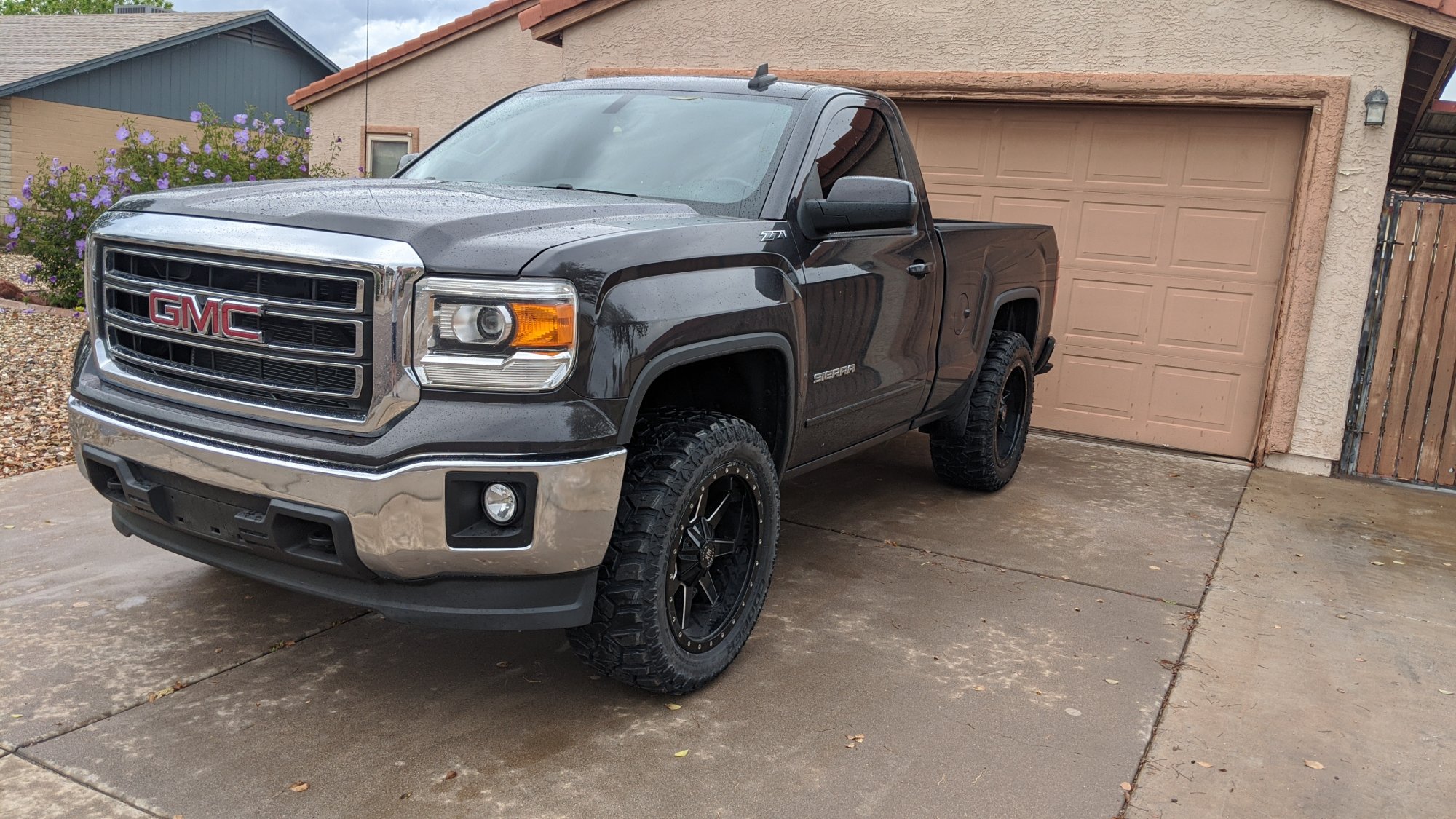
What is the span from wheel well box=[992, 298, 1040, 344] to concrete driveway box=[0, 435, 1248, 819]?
1.79m

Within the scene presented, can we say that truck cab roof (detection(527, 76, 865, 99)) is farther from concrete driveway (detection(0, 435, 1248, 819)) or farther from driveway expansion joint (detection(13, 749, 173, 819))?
driveway expansion joint (detection(13, 749, 173, 819))

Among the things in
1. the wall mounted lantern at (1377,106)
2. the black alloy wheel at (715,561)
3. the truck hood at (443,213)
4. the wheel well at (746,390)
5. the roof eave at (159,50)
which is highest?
the roof eave at (159,50)

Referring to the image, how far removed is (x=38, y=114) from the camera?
23594 mm

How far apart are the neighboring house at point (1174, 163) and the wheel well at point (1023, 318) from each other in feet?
5.33

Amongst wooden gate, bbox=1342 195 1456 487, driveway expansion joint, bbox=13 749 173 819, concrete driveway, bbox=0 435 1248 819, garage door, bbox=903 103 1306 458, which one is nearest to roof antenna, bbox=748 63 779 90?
concrete driveway, bbox=0 435 1248 819

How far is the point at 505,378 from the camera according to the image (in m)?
2.86

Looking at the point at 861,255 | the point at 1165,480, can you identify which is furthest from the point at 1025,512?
the point at 861,255

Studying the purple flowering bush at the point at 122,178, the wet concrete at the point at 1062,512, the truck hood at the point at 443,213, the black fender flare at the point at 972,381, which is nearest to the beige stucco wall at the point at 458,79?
the purple flowering bush at the point at 122,178

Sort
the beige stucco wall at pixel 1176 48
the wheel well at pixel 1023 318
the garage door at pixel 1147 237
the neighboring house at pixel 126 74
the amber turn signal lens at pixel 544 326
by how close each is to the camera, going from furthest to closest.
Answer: the neighboring house at pixel 126 74 < the garage door at pixel 1147 237 < the beige stucco wall at pixel 1176 48 < the wheel well at pixel 1023 318 < the amber turn signal lens at pixel 544 326

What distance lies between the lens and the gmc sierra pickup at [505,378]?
284 centimetres

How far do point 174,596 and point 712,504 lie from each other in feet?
6.72

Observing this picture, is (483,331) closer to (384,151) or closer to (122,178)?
(122,178)

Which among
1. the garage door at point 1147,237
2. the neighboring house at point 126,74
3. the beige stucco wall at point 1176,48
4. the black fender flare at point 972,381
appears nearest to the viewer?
the black fender flare at point 972,381

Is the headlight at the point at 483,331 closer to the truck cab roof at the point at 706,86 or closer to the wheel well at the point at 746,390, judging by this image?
the wheel well at the point at 746,390
